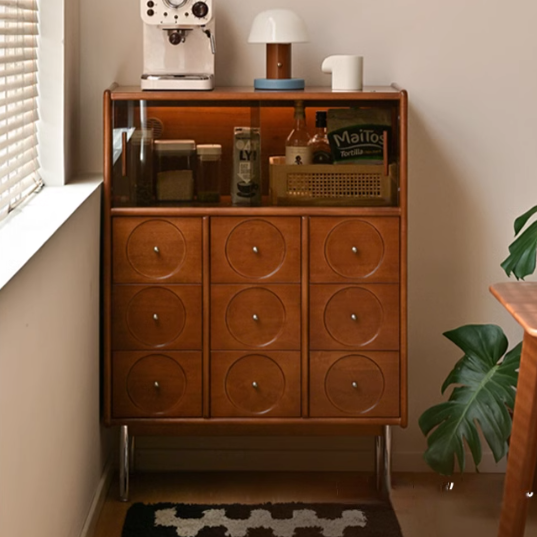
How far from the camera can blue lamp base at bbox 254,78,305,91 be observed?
2.88m

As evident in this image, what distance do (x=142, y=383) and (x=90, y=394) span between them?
209mm

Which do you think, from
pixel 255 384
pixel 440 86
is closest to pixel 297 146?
pixel 440 86

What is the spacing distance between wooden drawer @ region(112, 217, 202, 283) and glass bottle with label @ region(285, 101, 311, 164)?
324mm

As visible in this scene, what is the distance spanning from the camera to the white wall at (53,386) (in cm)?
177

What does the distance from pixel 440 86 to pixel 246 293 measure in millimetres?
923

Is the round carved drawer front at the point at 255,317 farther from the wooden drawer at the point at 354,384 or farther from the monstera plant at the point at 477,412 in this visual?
the monstera plant at the point at 477,412

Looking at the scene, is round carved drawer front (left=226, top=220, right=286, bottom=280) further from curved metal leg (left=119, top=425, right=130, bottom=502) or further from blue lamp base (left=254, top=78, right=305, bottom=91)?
curved metal leg (left=119, top=425, right=130, bottom=502)

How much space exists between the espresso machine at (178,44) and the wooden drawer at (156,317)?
0.59 meters

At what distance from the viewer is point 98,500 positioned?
2898 mm

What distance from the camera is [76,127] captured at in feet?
10.1

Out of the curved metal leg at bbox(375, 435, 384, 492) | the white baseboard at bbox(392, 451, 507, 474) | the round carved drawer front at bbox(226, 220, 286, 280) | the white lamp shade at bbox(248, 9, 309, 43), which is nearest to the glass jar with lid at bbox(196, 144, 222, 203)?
the round carved drawer front at bbox(226, 220, 286, 280)

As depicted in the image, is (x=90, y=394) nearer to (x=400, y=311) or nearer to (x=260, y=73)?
(x=400, y=311)

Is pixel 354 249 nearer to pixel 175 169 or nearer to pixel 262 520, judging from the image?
pixel 175 169

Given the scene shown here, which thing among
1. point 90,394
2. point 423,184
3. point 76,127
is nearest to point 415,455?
point 423,184
